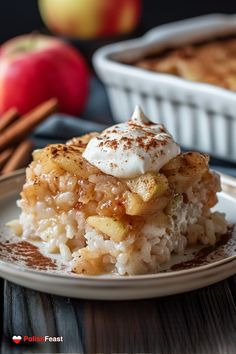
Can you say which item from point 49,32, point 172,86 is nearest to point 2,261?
point 172,86

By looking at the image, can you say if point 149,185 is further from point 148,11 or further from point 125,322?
point 148,11

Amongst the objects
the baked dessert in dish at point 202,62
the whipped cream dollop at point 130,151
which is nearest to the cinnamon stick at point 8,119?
the baked dessert in dish at point 202,62

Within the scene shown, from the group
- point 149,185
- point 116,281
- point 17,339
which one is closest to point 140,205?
point 149,185

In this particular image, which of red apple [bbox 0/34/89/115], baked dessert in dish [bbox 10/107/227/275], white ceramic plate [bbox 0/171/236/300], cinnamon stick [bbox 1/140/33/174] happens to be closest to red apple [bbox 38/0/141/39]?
red apple [bbox 0/34/89/115]

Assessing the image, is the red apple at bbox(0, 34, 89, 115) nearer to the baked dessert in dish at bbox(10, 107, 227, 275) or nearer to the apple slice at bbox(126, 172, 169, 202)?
the baked dessert in dish at bbox(10, 107, 227, 275)

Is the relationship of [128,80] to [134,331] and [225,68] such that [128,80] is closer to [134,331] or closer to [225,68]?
[225,68]
